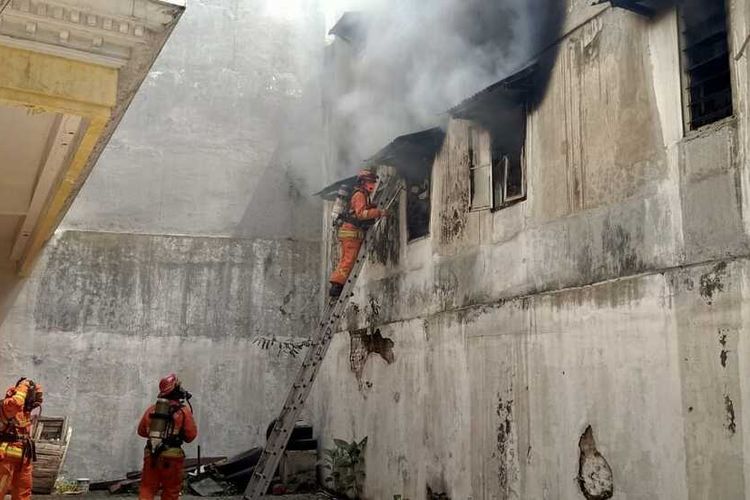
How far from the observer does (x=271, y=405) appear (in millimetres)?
11602

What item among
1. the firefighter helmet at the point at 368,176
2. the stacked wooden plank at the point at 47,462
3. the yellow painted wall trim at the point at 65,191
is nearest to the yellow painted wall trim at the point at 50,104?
the yellow painted wall trim at the point at 65,191

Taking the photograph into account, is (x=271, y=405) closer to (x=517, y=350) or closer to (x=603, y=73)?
(x=517, y=350)

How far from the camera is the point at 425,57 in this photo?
8.78m

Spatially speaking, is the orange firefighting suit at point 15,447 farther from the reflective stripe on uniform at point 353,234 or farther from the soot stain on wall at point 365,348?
the soot stain on wall at point 365,348

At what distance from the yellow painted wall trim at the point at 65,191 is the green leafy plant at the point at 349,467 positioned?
4.67m

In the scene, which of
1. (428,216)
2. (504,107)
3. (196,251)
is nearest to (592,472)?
(504,107)

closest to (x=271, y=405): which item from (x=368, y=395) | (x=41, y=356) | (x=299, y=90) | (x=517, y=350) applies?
(x=368, y=395)

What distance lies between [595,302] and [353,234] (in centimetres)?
419

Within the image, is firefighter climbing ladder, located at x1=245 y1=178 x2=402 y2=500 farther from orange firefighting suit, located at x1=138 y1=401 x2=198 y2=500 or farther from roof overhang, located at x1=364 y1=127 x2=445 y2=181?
orange firefighting suit, located at x1=138 y1=401 x2=198 y2=500

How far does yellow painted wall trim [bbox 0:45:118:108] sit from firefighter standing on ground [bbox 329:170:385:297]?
4.67 m

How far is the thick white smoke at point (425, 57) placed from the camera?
277 inches

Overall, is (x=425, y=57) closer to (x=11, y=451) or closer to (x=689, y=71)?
(x=689, y=71)

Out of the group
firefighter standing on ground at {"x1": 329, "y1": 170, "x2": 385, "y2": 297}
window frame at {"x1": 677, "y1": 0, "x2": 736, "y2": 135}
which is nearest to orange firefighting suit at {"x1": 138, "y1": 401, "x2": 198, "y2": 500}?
firefighter standing on ground at {"x1": 329, "y1": 170, "x2": 385, "y2": 297}

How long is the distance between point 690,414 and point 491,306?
8.17 feet
